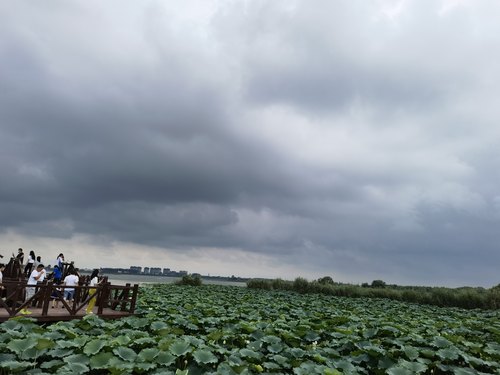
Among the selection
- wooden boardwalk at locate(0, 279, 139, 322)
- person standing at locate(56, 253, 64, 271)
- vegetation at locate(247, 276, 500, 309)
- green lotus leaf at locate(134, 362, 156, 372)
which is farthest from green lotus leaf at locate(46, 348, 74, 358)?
vegetation at locate(247, 276, 500, 309)

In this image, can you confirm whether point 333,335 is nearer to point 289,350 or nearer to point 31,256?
point 289,350

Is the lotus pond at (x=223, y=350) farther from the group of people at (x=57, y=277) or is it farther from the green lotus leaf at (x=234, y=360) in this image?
the group of people at (x=57, y=277)

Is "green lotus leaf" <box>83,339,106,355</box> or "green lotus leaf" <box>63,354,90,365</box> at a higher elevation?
"green lotus leaf" <box>83,339,106,355</box>

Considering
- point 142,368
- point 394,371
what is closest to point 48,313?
point 142,368

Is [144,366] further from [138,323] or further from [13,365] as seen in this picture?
[138,323]

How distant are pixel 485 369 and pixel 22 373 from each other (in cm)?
860

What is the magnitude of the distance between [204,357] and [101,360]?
168cm

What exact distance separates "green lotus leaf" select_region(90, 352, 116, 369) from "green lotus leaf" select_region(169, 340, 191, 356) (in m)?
1.00

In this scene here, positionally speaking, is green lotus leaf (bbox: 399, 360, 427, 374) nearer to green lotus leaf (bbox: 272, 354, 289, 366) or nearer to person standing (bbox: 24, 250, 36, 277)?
green lotus leaf (bbox: 272, 354, 289, 366)

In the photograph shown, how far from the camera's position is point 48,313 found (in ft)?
38.4

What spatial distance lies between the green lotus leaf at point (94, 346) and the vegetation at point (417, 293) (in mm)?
28099

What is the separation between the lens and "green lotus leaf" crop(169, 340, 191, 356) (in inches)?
270

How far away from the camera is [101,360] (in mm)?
6473

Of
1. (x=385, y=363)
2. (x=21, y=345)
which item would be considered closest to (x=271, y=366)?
(x=385, y=363)
